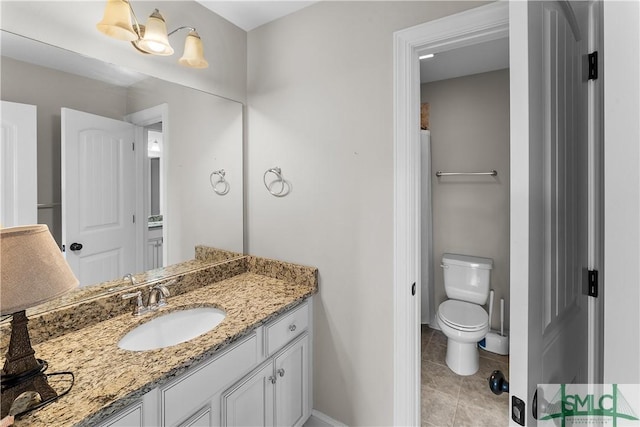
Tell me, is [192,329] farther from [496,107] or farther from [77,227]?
[496,107]

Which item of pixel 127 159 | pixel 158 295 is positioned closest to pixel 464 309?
pixel 158 295

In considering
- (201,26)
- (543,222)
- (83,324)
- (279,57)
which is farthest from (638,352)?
(201,26)

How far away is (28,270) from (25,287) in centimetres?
4

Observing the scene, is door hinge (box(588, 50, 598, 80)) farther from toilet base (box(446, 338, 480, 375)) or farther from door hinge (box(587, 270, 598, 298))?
toilet base (box(446, 338, 480, 375))

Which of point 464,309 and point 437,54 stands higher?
point 437,54

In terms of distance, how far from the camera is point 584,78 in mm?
849

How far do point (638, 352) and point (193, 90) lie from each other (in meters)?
1.97

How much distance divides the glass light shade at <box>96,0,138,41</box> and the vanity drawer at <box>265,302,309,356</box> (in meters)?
1.41

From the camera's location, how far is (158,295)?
1396 millimetres

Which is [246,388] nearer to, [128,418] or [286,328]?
[286,328]

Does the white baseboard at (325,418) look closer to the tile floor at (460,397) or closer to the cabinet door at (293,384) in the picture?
the cabinet door at (293,384)

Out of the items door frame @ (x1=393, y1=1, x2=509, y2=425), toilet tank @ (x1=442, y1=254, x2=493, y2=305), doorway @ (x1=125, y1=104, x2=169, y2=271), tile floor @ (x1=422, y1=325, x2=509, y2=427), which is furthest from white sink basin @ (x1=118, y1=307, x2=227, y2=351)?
toilet tank @ (x1=442, y1=254, x2=493, y2=305)

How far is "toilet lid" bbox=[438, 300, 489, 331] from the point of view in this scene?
205 cm
